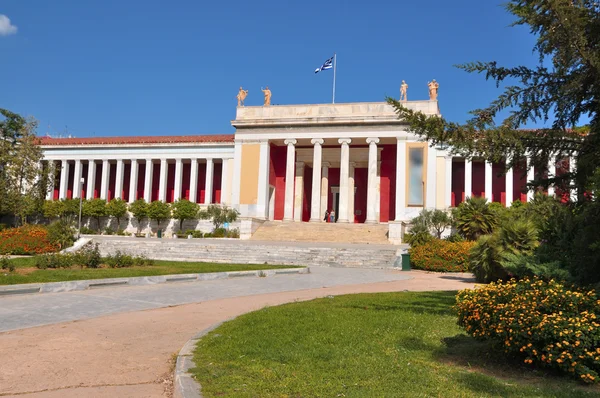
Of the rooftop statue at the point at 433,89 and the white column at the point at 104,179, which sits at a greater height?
the rooftop statue at the point at 433,89

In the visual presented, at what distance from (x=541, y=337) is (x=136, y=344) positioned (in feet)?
17.1

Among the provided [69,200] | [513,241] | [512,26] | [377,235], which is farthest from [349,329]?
[69,200]

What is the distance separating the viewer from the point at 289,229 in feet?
121

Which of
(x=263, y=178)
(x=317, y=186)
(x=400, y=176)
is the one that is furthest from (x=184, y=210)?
(x=400, y=176)

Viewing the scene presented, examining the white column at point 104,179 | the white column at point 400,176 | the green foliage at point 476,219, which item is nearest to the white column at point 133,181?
the white column at point 104,179

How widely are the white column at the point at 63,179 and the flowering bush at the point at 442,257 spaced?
129ft

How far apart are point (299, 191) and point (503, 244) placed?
29108 millimetres

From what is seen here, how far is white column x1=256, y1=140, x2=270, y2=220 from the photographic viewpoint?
Result: 40.8m

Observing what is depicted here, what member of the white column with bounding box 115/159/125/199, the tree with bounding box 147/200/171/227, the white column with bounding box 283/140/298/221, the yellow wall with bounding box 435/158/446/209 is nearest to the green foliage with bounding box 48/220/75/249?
the tree with bounding box 147/200/171/227

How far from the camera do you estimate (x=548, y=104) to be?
6934 millimetres

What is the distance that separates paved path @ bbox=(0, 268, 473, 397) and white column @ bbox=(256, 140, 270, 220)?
25.8 metres

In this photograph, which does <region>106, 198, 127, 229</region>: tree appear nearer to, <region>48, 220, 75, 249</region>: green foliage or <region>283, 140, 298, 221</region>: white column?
<region>283, 140, 298, 221</region>: white column

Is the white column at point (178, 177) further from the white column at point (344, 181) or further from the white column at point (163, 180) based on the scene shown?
the white column at point (344, 181)

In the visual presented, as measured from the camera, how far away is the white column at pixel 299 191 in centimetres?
4294
